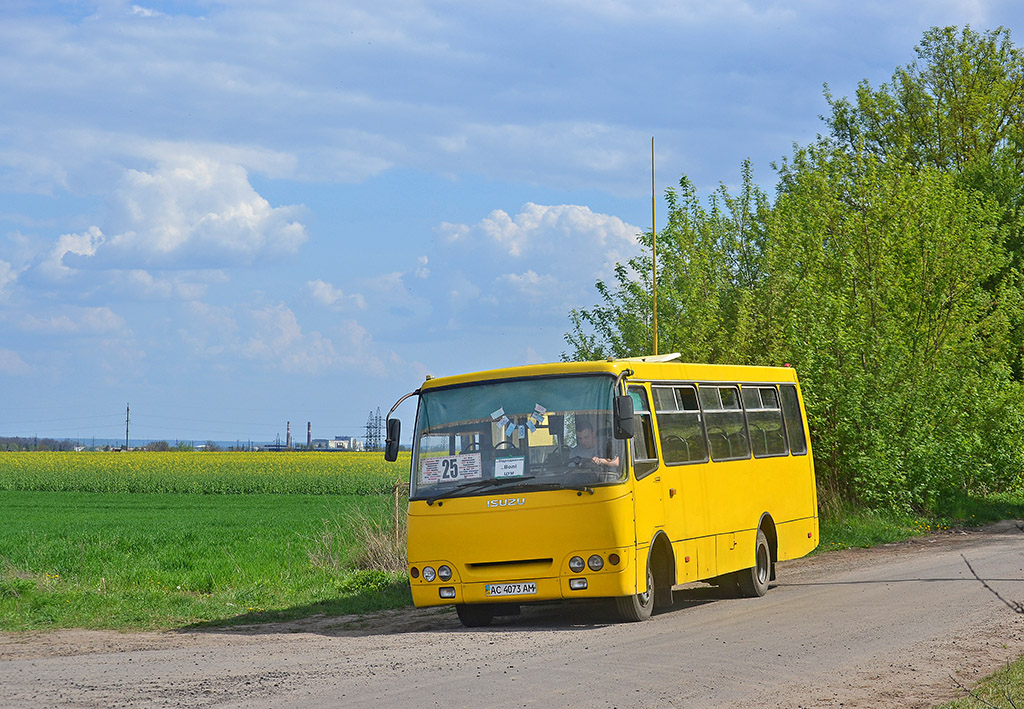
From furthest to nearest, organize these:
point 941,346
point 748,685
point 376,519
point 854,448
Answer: point 941,346 → point 854,448 → point 376,519 → point 748,685

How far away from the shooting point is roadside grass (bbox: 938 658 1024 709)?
847cm

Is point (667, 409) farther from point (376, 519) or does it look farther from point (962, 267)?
point (962, 267)

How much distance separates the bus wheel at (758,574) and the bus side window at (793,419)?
2.20m

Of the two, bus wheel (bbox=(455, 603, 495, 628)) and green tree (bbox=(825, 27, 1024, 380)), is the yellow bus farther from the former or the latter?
green tree (bbox=(825, 27, 1024, 380))

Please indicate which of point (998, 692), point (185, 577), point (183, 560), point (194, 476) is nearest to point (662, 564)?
point (998, 692)

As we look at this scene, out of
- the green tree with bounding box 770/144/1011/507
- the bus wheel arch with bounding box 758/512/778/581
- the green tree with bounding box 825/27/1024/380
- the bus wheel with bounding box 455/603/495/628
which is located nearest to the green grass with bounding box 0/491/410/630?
the bus wheel with bounding box 455/603/495/628

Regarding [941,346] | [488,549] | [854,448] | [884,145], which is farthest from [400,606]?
[884,145]

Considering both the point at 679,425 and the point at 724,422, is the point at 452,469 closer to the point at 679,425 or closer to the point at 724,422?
the point at 679,425

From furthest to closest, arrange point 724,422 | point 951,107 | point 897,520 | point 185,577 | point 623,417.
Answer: point 951,107, point 897,520, point 185,577, point 724,422, point 623,417

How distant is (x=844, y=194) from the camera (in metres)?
Result: 30.5

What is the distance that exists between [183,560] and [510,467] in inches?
489

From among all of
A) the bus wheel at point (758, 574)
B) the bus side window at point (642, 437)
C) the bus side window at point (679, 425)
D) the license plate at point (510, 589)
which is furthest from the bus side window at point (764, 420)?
the license plate at point (510, 589)

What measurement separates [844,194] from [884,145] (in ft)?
54.3

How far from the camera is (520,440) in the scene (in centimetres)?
1384
